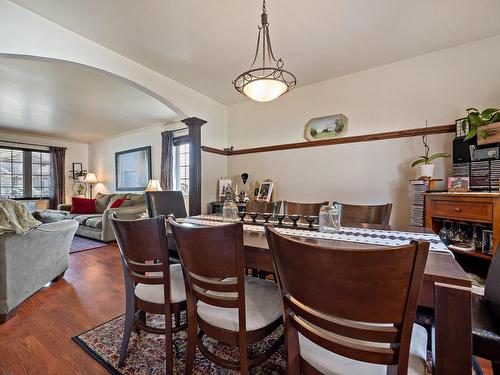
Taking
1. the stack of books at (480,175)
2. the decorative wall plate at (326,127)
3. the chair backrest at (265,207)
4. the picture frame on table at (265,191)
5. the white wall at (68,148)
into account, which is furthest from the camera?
the white wall at (68,148)

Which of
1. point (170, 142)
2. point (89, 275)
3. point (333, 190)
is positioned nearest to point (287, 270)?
point (333, 190)

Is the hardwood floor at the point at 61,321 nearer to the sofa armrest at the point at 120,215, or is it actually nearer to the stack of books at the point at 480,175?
the sofa armrest at the point at 120,215

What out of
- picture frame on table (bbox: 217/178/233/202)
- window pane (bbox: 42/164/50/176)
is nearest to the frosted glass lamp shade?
picture frame on table (bbox: 217/178/233/202)

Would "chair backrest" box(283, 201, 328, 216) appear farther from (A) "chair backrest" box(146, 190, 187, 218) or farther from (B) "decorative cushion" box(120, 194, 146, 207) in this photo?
(B) "decorative cushion" box(120, 194, 146, 207)

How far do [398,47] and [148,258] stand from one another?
3006mm

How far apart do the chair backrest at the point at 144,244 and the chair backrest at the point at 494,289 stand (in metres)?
1.48

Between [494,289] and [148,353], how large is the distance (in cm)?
188

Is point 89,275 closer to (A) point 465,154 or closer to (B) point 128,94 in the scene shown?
(B) point 128,94

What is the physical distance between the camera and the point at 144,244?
116 centimetres

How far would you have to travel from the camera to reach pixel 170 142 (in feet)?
15.8

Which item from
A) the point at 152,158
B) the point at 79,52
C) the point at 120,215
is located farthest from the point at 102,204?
the point at 79,52

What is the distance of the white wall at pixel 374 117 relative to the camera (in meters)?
2.37

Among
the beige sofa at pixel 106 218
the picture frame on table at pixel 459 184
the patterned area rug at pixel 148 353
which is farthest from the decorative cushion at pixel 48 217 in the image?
the picture frame on table at pixel 459 184

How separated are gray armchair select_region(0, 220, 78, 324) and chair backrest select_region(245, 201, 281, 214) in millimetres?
2014
